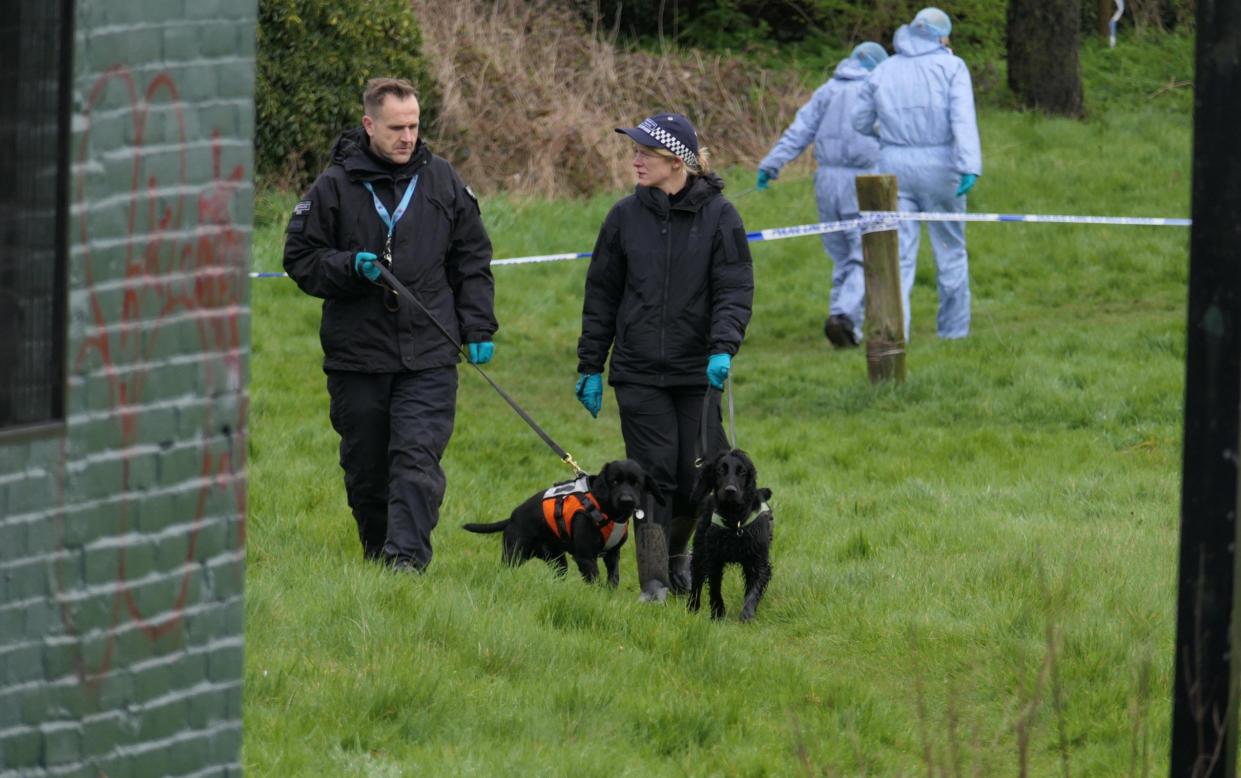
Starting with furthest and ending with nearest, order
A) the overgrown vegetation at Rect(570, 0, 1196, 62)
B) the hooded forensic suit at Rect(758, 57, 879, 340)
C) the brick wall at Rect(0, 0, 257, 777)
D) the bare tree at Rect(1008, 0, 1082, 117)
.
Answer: the overgrown vegetation at Rect(570, 0, 1196, 62) < the bare tree at Rect(1008, 0, 1082, 117) < the hooded forensic suit at Rect(758, 57, 879, 340) < the brick wall at Rect(0, 0, 257, 777)

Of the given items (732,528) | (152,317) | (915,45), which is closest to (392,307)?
(732,528)

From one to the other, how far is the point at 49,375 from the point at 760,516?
380cm

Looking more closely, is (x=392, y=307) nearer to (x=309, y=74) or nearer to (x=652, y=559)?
(x=652, y=559)

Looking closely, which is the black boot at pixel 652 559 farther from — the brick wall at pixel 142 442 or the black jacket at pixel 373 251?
the brick wall at pixel 142 442

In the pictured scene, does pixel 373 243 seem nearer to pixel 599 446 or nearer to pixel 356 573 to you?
pixel 356 573

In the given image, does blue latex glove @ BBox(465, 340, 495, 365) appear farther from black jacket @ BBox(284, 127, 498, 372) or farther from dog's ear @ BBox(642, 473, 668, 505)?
dog's ear @ BBox(642, 473, 668, 505)

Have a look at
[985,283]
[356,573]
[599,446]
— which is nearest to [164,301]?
[356,573]

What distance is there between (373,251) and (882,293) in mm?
5152

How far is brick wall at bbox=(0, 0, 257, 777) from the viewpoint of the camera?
12.4 feet

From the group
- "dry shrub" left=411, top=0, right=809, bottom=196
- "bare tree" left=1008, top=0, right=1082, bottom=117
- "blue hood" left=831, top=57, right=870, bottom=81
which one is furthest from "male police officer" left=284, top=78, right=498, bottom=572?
"bare tree" left=1008, top=0, right=1082, bottom=117

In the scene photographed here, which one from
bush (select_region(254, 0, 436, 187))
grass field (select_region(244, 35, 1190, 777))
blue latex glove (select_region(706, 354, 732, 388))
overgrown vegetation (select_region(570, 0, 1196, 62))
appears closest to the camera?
grass field (select_region(244, 35, 1190, 777))

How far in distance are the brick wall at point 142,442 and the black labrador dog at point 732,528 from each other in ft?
9.92

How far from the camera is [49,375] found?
3.79 meters

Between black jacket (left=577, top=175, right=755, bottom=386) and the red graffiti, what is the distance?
3369 millimetres
